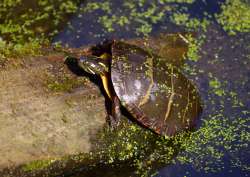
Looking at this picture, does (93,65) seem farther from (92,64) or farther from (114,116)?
(114,116)

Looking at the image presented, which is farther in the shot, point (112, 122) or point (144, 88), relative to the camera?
point (144, 88)

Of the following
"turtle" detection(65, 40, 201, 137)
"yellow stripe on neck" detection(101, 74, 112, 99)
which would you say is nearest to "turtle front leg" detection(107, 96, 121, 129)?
"turtle" detection(65, 40, 201, 137)

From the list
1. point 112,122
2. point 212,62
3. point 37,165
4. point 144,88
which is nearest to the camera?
point 37,165

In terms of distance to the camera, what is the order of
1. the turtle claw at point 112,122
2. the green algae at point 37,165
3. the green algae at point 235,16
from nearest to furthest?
the green algae at point 37,165
the turtle claw at point 112,122
the green algae at point 235,16

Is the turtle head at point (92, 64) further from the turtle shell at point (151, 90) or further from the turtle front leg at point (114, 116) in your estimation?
the turtle front leg at point (114, 116)

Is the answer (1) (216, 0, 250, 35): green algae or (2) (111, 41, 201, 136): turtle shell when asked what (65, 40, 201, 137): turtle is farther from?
(1) (216, 0, 250, 35): green algae

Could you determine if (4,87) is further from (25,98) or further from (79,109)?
(79,109)

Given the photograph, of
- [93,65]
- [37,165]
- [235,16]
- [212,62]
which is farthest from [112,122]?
[235,16]

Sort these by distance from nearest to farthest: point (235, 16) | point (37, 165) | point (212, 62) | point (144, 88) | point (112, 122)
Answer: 1. point (37, 165)
2. point (112, 122)
3. point (144, 88)
4. point (212, 62)
5. point (235, 16)

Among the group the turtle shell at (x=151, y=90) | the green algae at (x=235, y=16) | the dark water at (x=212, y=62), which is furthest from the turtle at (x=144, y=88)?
the green algae at (x=235, y=16)
